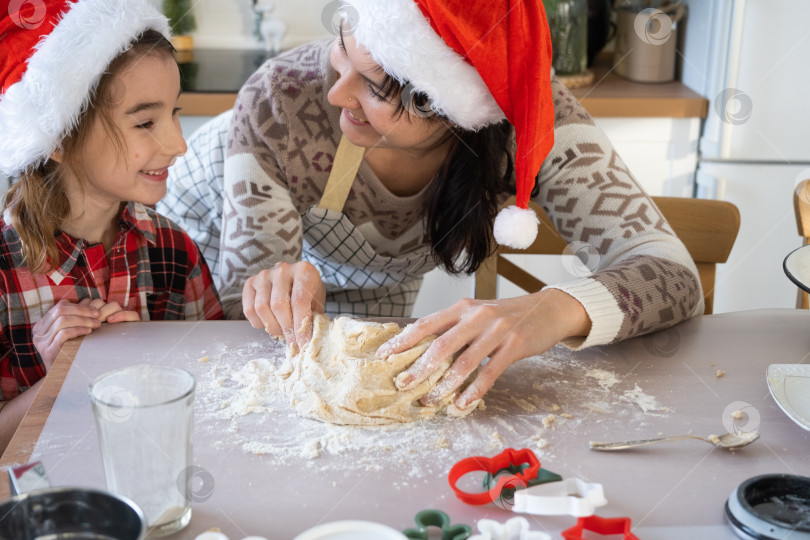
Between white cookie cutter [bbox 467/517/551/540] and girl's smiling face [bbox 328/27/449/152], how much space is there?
663 mm

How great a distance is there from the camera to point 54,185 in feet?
4.22

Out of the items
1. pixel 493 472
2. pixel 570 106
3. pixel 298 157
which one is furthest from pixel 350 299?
pixel 493 472

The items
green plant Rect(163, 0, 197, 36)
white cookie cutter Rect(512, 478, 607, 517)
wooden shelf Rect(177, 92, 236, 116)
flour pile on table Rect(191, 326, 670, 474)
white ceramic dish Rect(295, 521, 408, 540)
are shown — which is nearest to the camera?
white ceramic dish Rect(295, 521, 408, 540)

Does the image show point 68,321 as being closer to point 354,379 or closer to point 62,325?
point 62,325

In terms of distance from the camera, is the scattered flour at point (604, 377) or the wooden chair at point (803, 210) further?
the wooden chair at point (803, 210)

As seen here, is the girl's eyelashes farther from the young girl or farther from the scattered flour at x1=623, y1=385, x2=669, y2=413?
the scattered flour at x1=623, y1=385, x2=669, y2=413

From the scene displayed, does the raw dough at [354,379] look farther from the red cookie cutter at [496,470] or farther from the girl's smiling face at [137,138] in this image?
the girl's smiling face at [137,138]

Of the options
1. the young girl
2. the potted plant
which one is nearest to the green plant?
the potted plant

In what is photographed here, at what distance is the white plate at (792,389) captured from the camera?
0.94m

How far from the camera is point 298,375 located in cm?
103

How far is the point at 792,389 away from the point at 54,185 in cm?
111

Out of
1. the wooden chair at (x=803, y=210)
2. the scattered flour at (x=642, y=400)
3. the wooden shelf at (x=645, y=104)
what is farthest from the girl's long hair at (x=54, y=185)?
the wooden shelf at (x=645, y=104)

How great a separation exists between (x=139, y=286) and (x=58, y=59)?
400 mm

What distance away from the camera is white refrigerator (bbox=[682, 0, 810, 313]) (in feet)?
7.75
